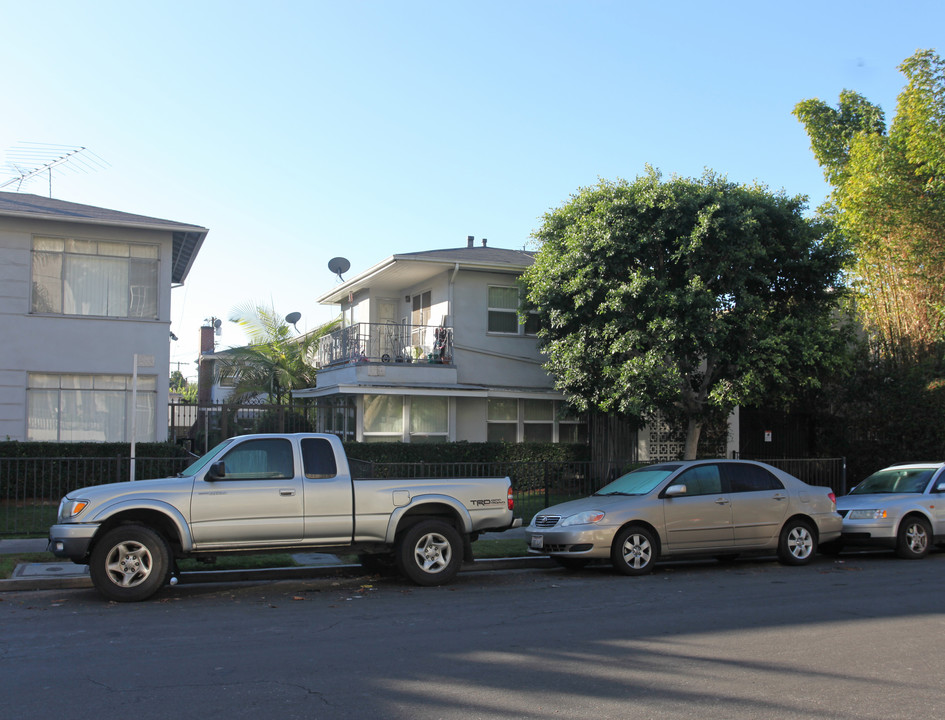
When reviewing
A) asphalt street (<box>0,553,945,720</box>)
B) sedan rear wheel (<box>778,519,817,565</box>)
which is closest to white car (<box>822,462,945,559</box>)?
sedan rear wheel (<box>778,519,817,565</box>)

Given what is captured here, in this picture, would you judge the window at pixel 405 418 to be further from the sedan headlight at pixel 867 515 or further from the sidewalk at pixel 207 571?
the sedan headlight at pixel 867 515

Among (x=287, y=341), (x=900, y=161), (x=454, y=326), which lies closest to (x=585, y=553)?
(x=454, y=326)

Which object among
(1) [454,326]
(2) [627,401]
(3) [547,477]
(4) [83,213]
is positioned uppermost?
(4) [83,213]

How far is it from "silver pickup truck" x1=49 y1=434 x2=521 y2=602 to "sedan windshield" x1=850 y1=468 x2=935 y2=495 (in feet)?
23.4

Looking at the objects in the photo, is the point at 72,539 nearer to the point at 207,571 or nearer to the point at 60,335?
the point at 207,571

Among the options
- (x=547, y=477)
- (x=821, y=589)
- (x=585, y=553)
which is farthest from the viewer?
(x=547, y=477)

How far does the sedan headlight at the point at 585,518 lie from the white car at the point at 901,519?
4658 millimetres

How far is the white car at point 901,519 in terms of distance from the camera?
13.1 metres

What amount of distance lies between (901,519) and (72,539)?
1158cm

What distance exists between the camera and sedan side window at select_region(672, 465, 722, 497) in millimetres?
11945

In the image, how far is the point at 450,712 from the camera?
17.8ft

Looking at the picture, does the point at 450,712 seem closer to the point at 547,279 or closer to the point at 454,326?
the point at 547,279

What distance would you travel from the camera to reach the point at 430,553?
410 inches

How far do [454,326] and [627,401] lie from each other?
6.13 m
